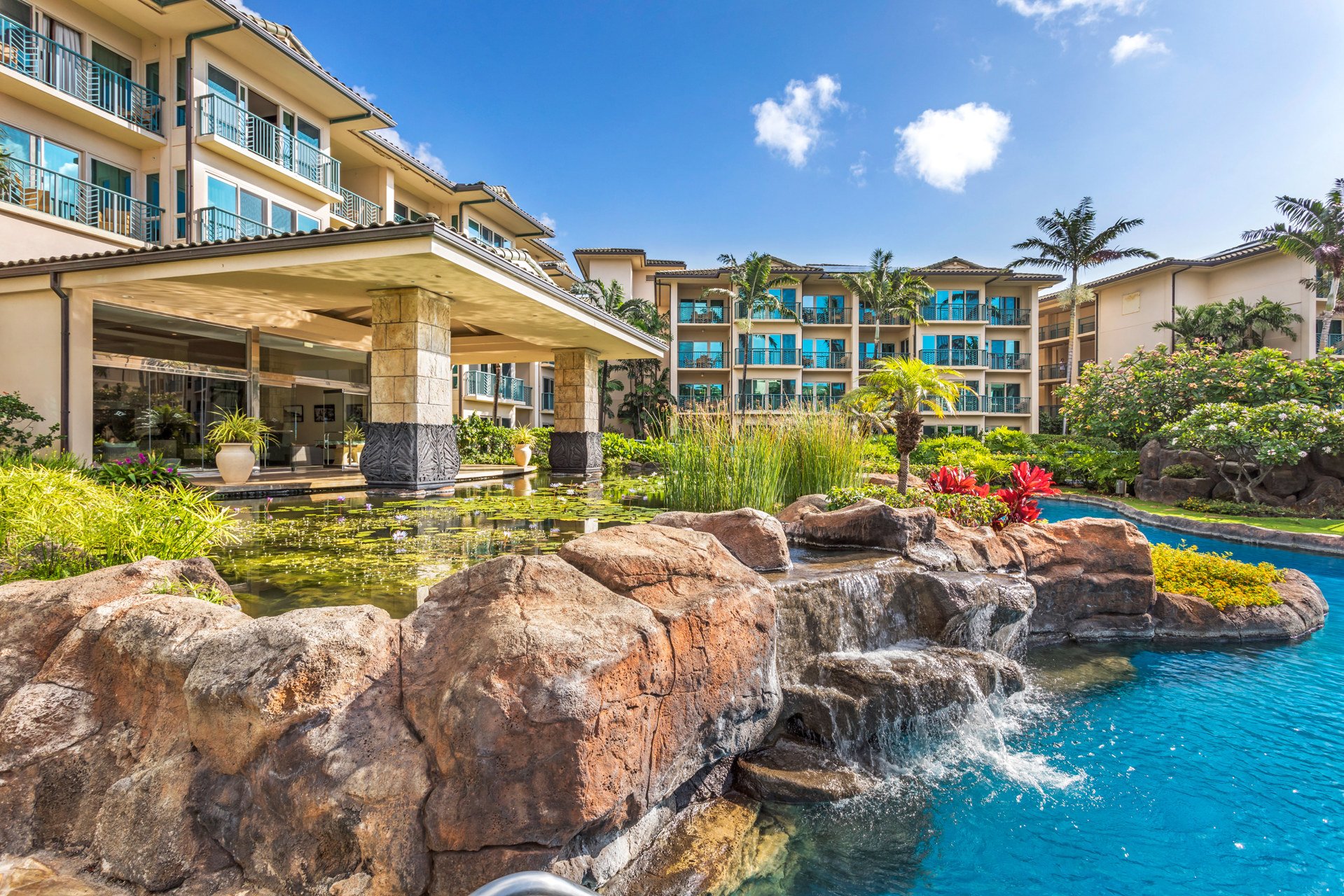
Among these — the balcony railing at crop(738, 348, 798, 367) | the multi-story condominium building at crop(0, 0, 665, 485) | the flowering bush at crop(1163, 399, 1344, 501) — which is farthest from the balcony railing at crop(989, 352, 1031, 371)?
the multi-story condominium building at crop(0, 0, 665, 485)

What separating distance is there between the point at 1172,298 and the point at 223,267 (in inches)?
1319

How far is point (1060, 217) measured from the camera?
27.4 meters

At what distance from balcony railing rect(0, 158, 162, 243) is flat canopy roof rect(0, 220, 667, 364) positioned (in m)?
3.03

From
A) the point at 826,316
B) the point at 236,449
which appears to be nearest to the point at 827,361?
the point at 826,316

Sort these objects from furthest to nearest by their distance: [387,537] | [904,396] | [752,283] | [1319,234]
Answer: [752,283]
[1319,234]
[904,396]
[387,537]

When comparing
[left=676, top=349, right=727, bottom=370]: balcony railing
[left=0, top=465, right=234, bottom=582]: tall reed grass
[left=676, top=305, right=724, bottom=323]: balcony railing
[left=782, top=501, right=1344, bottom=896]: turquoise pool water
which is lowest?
[left=782, top=501, right=1344, bottom=896]: turquoise pool water

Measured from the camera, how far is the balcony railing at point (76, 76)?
11125mm

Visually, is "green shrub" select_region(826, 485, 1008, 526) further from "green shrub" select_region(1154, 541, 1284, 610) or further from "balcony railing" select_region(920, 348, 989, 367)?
"balcony railing" select_region(920, 348, 989, 367)

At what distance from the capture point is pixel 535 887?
94cm

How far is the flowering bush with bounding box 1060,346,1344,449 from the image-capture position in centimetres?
1380

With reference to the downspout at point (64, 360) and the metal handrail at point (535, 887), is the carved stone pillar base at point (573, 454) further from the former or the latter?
the metal handrail at point (535, 887)

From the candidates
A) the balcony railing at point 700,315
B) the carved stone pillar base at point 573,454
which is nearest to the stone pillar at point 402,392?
the carved stone pillar base at point 573,454

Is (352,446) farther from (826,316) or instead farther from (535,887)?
(826,316)

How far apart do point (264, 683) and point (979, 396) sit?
31.8m
